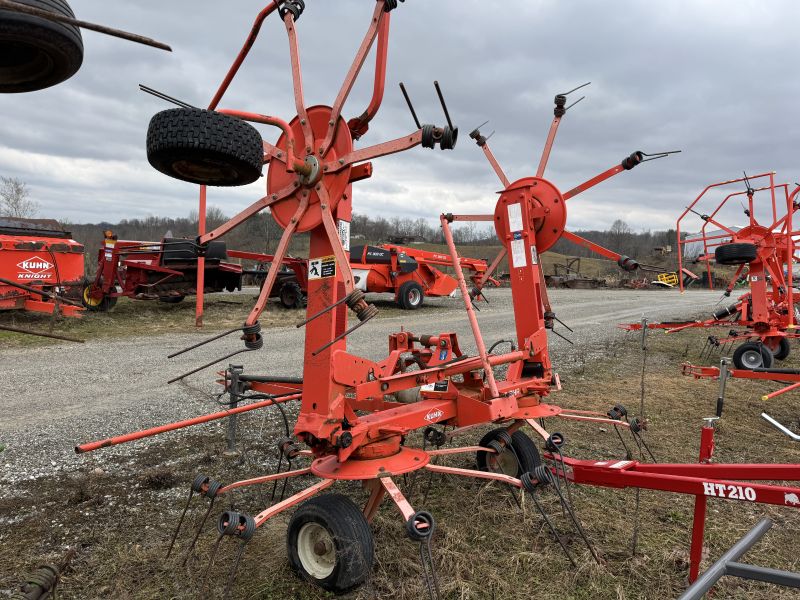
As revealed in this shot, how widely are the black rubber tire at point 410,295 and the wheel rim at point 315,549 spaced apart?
630 inches

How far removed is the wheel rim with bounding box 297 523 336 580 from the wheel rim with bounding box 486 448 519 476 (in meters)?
1.95

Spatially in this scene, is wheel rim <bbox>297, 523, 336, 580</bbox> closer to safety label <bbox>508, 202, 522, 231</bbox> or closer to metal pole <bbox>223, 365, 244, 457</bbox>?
metal pole <bbox>223, 365, 244, 457</bbox>

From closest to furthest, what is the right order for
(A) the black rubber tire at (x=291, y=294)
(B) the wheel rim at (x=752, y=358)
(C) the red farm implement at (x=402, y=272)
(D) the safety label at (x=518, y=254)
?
(D) the safety label at (x=518, y=254) → (B) the wheel rim at (x=752, y=358) → (C) the red farm implement at (x=402, y=272) → (A) the black rubber tire at (x=291, y=294)

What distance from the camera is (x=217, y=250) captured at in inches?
668

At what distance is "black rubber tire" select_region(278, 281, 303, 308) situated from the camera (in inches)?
719

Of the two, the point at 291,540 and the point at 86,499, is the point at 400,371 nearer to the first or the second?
the point at 291,540

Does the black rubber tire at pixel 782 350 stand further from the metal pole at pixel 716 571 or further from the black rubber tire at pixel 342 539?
the black rubber tire at pixel 342 539

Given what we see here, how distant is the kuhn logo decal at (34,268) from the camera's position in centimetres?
1315

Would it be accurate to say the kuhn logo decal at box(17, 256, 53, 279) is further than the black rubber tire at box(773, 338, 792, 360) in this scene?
Yes

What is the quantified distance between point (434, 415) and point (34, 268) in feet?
43.9

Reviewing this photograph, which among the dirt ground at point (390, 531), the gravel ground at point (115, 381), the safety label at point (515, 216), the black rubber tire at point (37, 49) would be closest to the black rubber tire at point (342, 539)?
the dirt ground at point (390, 531)

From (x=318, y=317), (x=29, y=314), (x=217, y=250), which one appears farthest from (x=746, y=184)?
(x=29, y=314)

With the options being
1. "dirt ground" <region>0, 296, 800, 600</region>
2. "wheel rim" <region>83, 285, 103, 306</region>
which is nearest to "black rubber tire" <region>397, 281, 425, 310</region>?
→ "wheel rim" <region>83, 285, 103, 306</region>

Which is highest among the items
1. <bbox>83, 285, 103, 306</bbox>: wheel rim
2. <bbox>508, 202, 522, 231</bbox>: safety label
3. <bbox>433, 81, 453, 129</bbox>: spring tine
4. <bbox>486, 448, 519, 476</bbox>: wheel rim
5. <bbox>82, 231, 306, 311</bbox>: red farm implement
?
<bbox>433, 81, 453, 129</bbox>: spring tine
